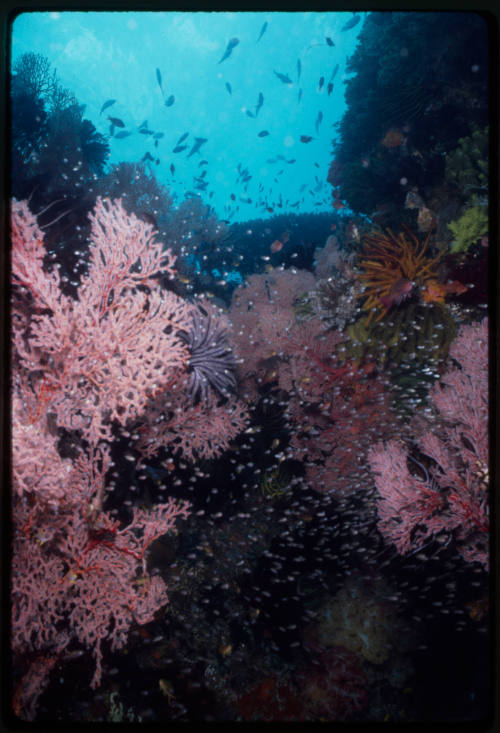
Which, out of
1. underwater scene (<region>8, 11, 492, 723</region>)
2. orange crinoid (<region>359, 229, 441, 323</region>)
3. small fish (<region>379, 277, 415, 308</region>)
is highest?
orange crinoid (<region>359, 229, 441, 323</region>)

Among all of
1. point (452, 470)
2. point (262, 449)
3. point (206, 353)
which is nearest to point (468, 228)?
point (452, 470)

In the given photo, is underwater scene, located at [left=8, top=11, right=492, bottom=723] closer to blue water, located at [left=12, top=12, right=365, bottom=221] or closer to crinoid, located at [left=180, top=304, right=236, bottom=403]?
crinoid, located at [left=180, top=304, right=236, bottom=403]

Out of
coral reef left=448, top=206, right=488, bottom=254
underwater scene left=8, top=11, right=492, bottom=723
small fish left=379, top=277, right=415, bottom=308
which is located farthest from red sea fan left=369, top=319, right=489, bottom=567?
coral reef left=448, top=206, right=488, bottom=254

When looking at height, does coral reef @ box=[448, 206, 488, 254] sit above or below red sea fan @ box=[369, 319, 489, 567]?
above

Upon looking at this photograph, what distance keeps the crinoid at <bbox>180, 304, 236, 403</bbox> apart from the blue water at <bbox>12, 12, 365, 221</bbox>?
1422 cm

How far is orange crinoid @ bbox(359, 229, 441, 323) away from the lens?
3094mm

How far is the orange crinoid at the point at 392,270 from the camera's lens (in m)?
3.09

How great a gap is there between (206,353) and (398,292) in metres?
1.68

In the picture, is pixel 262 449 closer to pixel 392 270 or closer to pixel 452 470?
pixel 452 470

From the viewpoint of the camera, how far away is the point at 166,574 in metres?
3.14

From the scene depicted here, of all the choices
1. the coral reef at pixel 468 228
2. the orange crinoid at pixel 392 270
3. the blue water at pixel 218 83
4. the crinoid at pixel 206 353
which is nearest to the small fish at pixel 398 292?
the orange crinoid at pixel 392 270

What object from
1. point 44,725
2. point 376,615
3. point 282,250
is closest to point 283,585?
point 376,615

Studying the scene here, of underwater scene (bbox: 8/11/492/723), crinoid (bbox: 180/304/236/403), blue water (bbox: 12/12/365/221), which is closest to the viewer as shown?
underwater scene (bbox: 8/11/492/723)

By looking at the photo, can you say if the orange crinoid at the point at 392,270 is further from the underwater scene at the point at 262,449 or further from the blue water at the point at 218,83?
the blue water at the point at 218,83
